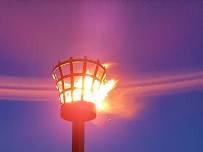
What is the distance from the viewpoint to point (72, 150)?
773 centimetres

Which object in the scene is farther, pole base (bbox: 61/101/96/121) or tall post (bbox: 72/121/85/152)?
tall post (bbox: 72/121/85/152)

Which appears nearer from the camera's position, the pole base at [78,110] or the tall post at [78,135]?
the pole base at [78,110]

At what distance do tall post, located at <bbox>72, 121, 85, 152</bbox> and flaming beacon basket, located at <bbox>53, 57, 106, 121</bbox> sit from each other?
195mm

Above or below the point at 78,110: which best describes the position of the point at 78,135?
below

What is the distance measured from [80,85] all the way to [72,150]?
3.75 ft

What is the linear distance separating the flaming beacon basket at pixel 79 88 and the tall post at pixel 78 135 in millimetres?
195

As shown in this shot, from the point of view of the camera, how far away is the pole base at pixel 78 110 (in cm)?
752

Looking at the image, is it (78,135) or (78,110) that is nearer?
(78,110)

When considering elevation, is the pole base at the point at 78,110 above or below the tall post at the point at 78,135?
above

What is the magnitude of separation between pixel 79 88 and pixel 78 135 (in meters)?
0.93

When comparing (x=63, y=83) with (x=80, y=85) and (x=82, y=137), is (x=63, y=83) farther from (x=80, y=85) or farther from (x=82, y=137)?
(x=82, y=137)

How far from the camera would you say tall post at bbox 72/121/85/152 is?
305 inches

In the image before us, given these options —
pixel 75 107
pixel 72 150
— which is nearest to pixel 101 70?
pixel 75 107

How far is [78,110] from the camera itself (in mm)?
7539
